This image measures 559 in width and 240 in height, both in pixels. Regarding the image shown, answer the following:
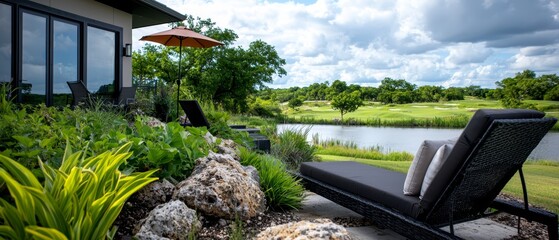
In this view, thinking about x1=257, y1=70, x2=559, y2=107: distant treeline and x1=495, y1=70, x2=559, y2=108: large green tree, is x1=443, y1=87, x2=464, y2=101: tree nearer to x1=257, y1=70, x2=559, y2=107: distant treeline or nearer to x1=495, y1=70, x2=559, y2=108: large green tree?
x1=257, y1=70, x2=559, y2=107: distant treeline

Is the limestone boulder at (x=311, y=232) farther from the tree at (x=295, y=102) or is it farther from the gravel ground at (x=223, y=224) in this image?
the tree at (x=295, y=102)

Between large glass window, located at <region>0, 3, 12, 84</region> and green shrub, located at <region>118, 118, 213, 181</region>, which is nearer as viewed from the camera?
green shrub, located at <region>118, 118, 213, 181</region>

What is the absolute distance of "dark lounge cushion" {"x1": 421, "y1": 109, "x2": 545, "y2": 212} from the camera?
8.47 ft

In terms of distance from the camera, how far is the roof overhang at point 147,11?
931 centimetres

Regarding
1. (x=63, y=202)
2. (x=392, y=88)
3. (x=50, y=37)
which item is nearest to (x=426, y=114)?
(x=392, y=88)

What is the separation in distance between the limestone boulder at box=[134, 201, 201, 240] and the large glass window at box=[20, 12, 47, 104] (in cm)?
593

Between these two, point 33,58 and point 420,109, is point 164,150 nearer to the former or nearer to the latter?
point 33,58

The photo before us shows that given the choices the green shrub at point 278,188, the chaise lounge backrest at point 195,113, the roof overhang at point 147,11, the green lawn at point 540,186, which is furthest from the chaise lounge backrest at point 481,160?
the roof overhang at point 147,11

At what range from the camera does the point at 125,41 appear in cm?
987

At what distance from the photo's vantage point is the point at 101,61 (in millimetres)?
9203

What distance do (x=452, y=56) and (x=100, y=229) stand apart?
7.28m

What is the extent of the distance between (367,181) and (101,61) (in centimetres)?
756

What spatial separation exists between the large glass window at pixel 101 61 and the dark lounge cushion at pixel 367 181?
6.33m

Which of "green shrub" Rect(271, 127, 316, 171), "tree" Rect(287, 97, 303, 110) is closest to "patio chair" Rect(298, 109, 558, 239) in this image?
"green shrub" Rect(271, 127, 316, 171)
